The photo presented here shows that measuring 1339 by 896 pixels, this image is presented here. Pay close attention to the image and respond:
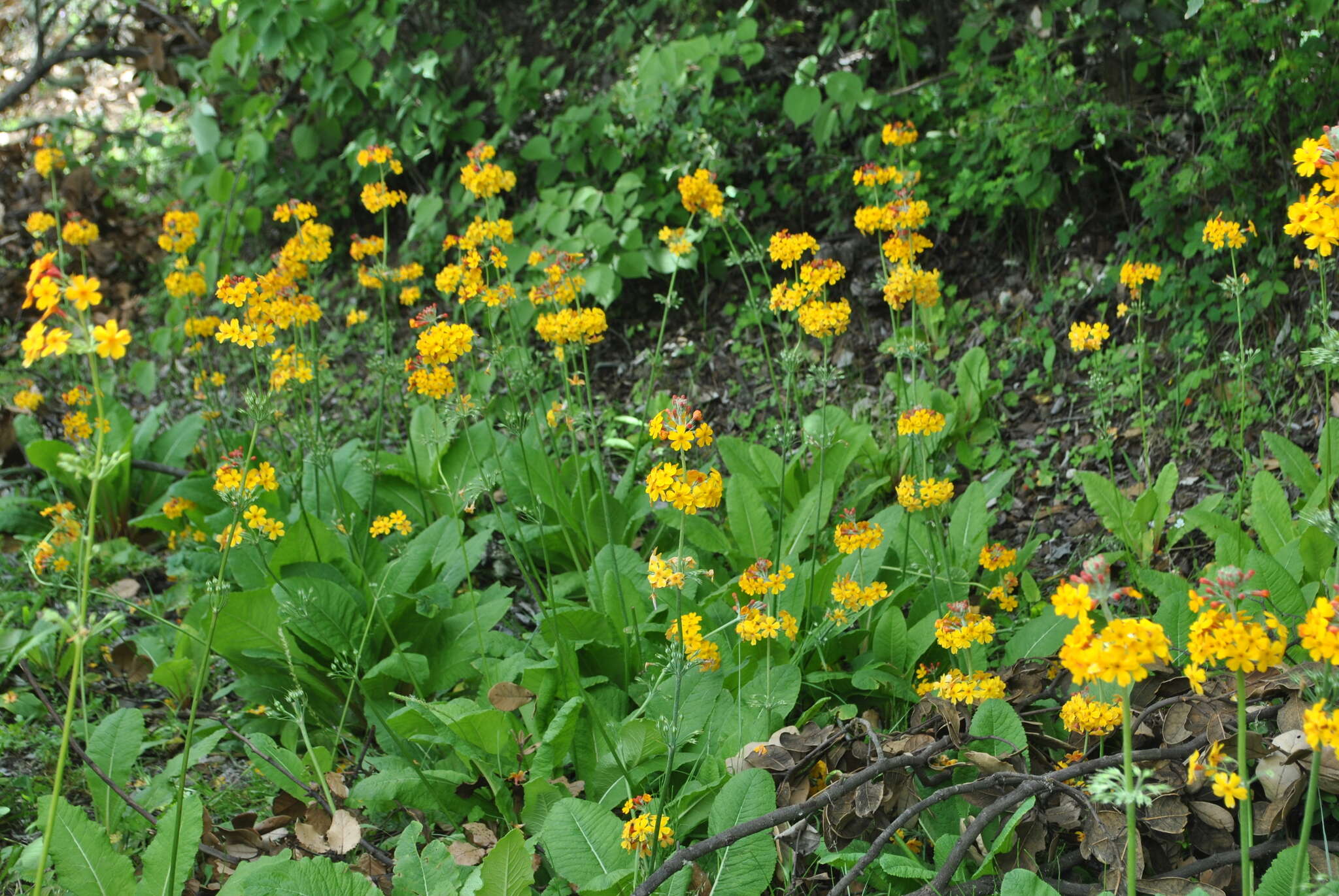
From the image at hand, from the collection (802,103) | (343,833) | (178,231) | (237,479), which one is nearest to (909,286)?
(237,479)

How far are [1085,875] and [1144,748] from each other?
0.29 metres

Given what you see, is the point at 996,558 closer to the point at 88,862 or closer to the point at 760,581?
the point at 760,581

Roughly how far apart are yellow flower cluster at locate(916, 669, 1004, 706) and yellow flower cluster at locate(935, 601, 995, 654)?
63mm

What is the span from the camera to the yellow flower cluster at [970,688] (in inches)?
82.9

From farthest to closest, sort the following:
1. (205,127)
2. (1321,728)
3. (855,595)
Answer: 1. (205,127)
2. (855,595)
3. (1321,728)

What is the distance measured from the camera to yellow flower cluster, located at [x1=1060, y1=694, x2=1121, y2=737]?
1940mm

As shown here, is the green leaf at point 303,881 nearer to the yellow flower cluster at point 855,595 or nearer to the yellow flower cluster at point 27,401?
the yellow flower cluster at point 855,595

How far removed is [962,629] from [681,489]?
2.30ft

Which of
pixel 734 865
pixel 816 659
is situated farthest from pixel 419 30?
pixel 734 865

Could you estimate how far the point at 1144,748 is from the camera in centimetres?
205

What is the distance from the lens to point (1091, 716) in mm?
1943

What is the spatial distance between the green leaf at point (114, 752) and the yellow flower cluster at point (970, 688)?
1938 millimetres

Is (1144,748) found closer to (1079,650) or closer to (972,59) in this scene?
(1079,650)

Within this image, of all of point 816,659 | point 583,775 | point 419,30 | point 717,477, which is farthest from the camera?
point 419,30
